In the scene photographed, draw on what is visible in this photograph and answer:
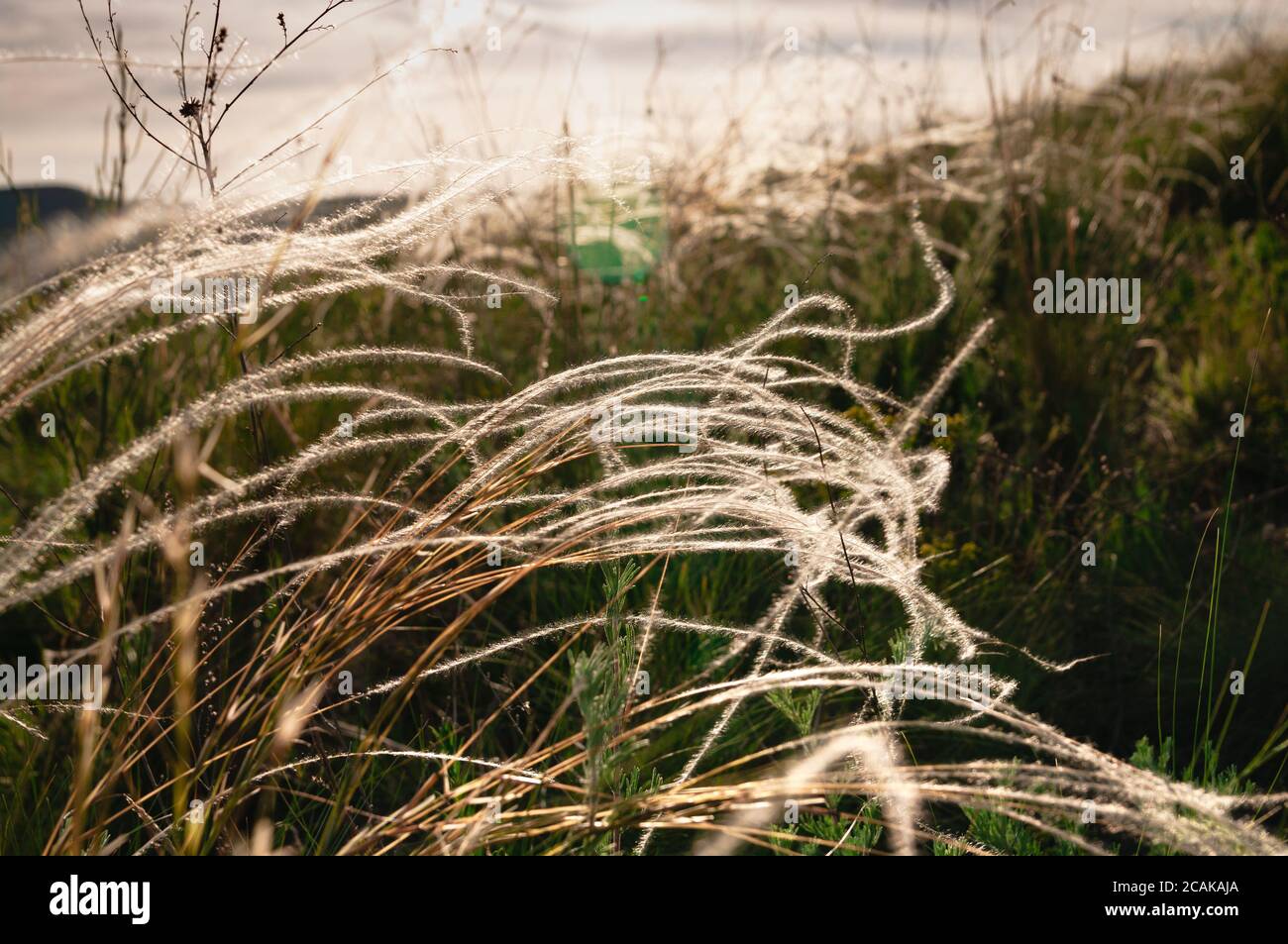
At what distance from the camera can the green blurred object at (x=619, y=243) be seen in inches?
162

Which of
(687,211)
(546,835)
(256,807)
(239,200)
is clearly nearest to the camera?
(239,200)

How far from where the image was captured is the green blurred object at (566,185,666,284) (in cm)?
412

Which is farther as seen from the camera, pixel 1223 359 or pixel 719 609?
pixel 1223 359

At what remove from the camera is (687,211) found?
456cm

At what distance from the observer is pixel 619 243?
4262mm
